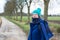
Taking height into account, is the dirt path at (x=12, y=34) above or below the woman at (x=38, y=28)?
below

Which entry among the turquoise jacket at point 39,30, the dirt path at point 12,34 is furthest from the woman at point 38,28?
the dirt path at point 12,34

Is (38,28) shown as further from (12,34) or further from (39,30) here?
(12,34)

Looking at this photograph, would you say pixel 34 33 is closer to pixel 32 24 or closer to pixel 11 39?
pixel 32 24

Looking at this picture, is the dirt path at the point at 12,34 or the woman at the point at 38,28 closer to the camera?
the woman at the point at 38,28

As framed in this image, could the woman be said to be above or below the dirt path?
above

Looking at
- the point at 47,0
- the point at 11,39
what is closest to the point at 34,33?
the point at 11,39

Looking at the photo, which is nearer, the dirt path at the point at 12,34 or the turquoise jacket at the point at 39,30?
the turquoise jacket at the point at 39,30

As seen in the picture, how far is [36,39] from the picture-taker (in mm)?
5422

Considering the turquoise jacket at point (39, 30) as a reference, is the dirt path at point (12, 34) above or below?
A: below

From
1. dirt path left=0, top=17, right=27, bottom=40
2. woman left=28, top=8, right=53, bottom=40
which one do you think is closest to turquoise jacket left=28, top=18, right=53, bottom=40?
woman left=28, top=8, right=53, bottom=40

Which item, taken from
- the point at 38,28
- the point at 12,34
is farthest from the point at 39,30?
the point at 12,34

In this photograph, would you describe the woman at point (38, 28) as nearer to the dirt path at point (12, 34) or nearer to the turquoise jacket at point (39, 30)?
the turquoise jacket at point (39, 30)

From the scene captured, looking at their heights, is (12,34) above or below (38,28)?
below

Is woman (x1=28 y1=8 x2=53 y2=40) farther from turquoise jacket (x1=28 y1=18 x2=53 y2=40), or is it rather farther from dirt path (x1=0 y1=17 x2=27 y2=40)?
dirt path (x1=0 y1=17 x2=27 y2=40)
